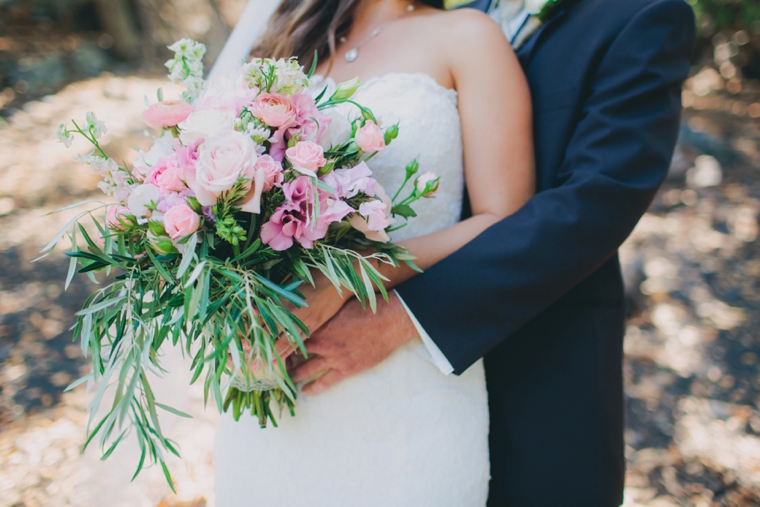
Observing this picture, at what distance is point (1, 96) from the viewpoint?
19.9 ft

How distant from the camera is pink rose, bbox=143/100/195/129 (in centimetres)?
121

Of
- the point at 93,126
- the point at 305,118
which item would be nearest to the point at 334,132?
the point at 305,118

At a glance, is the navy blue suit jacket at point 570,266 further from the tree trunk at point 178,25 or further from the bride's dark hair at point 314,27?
A: the tree trunk at point 178,25

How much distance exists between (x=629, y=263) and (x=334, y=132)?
12.3ft

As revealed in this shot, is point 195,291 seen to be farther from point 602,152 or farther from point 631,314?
point 631,314

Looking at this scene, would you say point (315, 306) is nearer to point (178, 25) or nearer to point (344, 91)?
point (344, 91)

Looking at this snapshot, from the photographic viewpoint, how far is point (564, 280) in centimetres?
147

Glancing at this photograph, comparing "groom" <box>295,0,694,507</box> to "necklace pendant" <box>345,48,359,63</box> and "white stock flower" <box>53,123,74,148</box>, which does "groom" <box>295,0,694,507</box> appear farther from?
"white stock flower" <box>53,123,74,148</box>

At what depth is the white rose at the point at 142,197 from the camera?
43.5 inches

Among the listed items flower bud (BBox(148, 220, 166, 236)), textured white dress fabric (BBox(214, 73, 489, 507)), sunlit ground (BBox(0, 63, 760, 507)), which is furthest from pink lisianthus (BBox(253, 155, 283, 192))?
sunlit ground (BBox(0, 63, 760, 507))

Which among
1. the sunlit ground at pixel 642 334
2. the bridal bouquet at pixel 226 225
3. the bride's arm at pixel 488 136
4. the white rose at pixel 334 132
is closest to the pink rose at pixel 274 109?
the bridal bouquet at pixel 226 225

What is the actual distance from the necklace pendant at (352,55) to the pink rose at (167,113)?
0.82 m

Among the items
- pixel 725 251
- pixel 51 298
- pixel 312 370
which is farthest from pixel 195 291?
pixel 725 251

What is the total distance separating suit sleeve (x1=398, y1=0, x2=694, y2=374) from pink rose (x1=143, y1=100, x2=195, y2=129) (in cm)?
74
